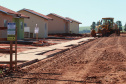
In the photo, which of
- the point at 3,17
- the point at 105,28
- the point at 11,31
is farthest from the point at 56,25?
the point at 11,31

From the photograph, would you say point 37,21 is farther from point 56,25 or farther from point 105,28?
point 105,28

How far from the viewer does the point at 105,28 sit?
5375 cm

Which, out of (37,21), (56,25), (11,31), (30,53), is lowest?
(30,53)

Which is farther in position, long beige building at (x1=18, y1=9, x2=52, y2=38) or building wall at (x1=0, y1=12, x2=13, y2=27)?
long beige building at (x1=18, y1=9, x2=52, y2=38)

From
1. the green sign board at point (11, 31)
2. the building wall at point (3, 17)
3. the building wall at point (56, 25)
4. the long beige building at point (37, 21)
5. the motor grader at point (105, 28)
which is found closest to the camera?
the green sign board at point (11, 31)

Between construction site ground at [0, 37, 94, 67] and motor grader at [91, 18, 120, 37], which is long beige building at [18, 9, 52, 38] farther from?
construction site ground at [0, 37, 94, 67]

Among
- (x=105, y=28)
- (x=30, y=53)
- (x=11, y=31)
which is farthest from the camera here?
(x=105, y=28)

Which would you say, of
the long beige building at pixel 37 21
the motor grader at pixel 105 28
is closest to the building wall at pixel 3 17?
the long beige building at pixel 37 21

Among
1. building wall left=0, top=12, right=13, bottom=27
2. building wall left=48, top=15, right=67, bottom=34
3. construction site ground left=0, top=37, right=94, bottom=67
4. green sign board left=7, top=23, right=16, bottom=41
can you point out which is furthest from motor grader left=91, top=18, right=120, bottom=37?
green sign board left=7, top=23, right=16, bottom=41

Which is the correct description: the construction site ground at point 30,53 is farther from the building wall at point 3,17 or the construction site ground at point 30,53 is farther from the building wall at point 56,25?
the building wall at point 56,25

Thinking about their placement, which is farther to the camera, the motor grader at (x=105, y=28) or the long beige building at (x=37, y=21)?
the motor grader at (x=105, y=28)

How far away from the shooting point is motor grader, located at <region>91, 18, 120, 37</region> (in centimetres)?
5231

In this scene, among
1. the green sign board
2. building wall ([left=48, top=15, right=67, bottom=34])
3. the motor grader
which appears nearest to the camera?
the green sign board

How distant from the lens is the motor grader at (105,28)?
52312 millimetres
